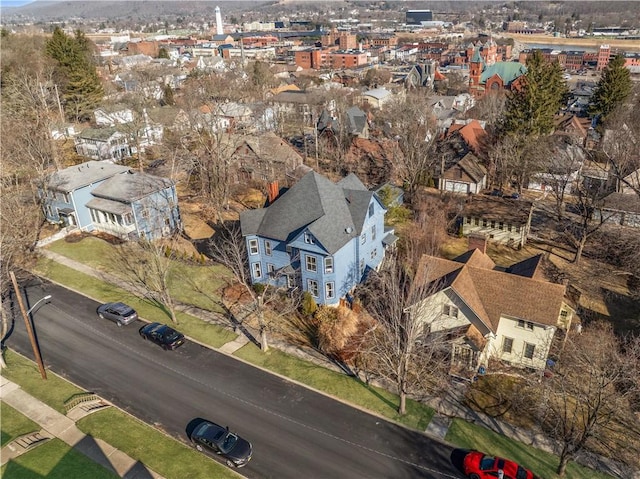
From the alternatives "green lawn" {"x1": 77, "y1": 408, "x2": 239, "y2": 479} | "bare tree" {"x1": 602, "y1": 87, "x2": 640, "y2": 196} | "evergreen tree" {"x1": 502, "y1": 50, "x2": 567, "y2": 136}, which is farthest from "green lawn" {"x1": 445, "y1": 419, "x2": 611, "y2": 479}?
"evergreen tree" {"x1": 502, "y1": 50, "x2": 567, "y2": 136}

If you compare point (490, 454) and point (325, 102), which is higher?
point (325, 102)

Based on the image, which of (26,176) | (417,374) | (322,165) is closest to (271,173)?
(322,165)

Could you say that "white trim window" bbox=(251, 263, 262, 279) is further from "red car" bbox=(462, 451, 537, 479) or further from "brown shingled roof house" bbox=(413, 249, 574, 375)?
"red car" bbox=(462, 451, 537, 479)

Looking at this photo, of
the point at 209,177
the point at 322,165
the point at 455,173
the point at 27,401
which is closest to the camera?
the point at 27,401

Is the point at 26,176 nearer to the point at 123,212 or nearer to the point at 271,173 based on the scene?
the point at 123,212

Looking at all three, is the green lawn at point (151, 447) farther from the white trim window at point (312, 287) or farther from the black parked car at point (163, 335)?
the white trim window at point (312, 287)

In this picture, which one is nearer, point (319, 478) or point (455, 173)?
point (319, 478)

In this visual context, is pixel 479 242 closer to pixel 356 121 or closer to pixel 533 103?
pixel 533 103
